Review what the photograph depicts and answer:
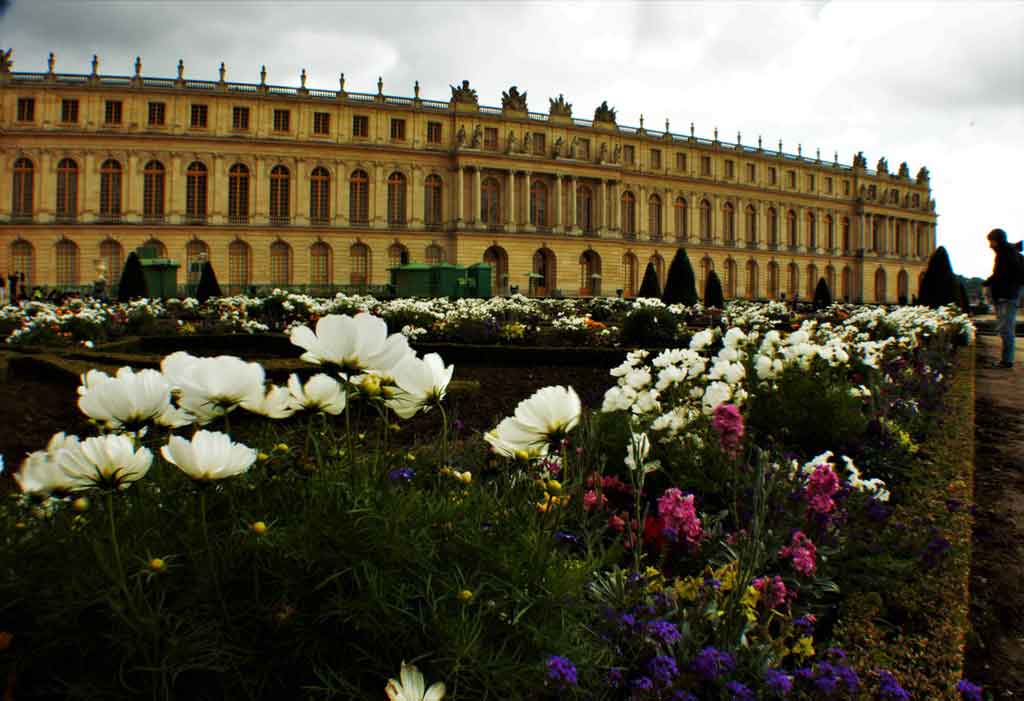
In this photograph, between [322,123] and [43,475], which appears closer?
[43,475]

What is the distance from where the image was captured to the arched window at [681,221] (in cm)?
4762

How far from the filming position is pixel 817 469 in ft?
7.79

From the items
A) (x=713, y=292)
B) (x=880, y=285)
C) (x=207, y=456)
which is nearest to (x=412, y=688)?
(x=207, y=456)

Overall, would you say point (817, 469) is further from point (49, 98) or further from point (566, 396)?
point (49, 98)

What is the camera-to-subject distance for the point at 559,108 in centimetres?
4231

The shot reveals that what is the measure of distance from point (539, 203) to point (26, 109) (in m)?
28.1

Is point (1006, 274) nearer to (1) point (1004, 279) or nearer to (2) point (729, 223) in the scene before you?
(1) point (1004, 279)

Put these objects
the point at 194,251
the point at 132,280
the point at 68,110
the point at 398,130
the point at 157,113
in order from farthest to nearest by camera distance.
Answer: the point at 398,130 < the point at 194,251 < the point at 157,113 < the point at 68,110 < the point at 132,280

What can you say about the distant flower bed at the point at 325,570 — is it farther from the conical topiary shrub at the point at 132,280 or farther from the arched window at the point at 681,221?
the arched window at the point at 681,221

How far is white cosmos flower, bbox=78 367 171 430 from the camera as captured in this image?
3.80 feet

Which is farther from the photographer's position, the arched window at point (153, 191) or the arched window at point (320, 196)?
the arched window at point (320, 196)

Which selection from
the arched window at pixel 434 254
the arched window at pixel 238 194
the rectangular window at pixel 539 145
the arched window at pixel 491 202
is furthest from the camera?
the rectangular window at pixel 539 145

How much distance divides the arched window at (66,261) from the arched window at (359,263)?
13913 mm

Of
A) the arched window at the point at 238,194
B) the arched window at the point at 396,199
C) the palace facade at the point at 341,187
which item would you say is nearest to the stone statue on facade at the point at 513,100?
the palace facade at the point at 341,187
